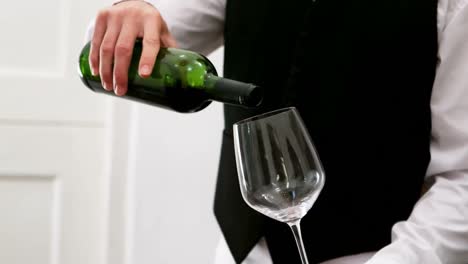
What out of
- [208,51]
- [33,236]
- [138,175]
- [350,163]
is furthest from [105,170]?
[350,163]

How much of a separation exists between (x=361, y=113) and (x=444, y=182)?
0.51 feet

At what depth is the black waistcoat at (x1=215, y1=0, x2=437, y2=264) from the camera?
93 centimetres

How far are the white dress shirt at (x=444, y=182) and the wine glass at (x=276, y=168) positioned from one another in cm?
15

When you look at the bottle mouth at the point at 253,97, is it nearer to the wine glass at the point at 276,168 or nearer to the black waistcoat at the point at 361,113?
the wine glass at the point at 276,168

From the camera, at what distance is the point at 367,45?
3.10ft

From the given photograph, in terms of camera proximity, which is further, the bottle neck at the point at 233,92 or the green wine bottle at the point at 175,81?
the green wine bottle at the point at 175,81

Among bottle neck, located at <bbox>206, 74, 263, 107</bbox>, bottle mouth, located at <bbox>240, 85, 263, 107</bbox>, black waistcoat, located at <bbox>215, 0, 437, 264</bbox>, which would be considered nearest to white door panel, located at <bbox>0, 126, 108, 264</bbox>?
black waistcoat, located at <bbox>215, 0, 437, 264</bbox>

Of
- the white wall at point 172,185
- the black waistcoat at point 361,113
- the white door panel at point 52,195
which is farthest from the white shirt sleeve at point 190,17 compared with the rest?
the white door panel at point 52,195

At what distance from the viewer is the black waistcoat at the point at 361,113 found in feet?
3.05

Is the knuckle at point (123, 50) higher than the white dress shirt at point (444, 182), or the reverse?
the knuckle at point (123, 50)

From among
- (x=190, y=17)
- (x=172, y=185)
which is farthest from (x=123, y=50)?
(x=172, y=185)

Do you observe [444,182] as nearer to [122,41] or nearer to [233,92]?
[233,92]

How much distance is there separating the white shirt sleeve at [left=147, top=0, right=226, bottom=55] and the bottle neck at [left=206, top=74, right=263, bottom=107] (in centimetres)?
32

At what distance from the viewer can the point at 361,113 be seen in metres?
0.93
